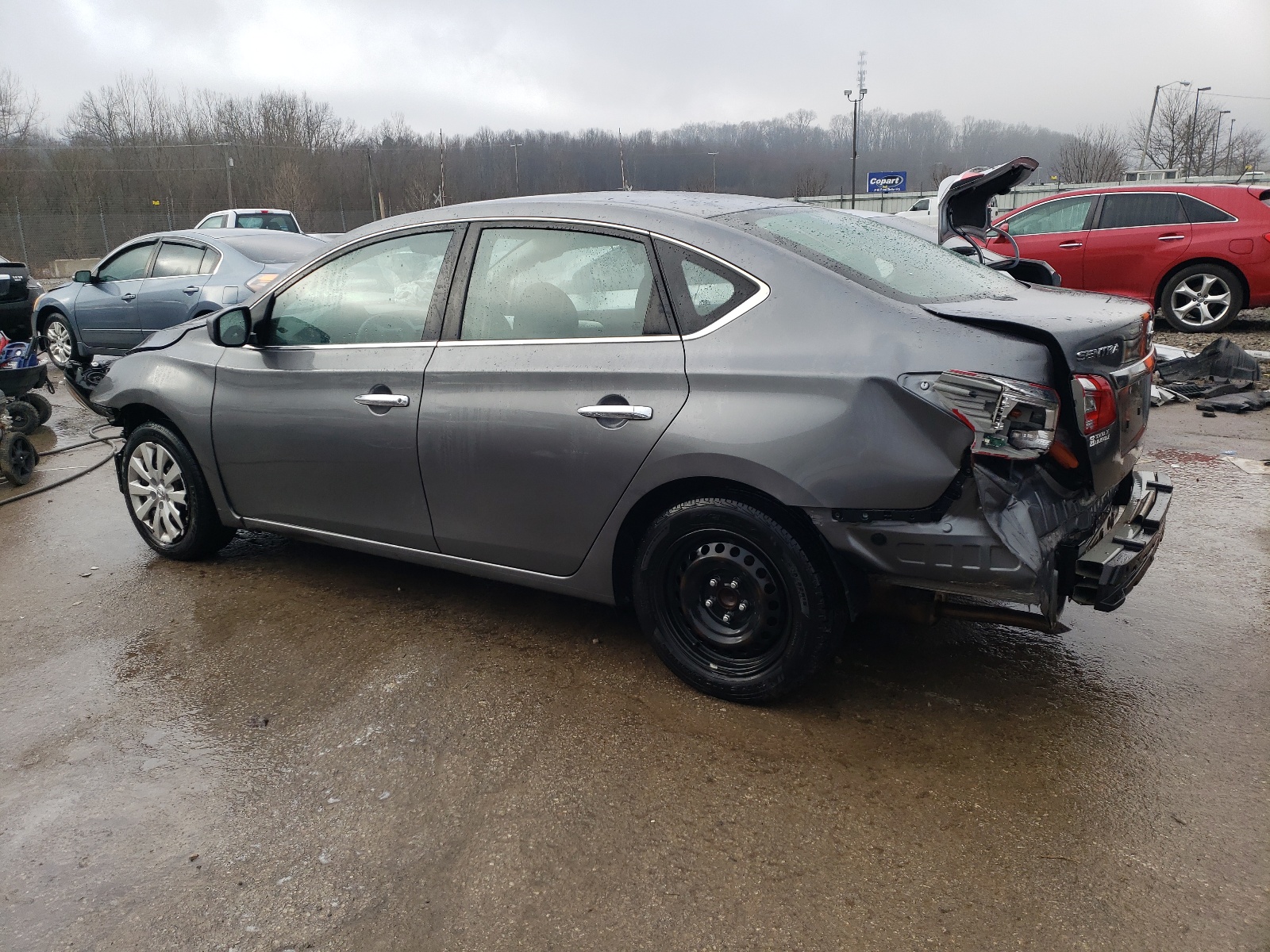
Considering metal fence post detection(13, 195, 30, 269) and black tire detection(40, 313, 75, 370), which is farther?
metal fence post detection(13, 195, 30, 269)

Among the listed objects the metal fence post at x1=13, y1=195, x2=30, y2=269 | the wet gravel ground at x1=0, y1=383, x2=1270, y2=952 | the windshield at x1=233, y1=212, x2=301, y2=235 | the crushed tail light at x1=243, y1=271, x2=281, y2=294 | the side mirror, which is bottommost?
the wet gravel ground at x1=0, y1=383, x2=1270, y2=952

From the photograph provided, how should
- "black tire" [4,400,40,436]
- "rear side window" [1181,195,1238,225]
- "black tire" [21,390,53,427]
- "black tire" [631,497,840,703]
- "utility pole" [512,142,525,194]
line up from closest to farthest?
"black tire" [631,497,840,703], "black tire" [4,400,40,436], "black tire" [21,390,53,427], "rear side window" [1181,195,1238,225], "utility pole" [512,142,525,194]

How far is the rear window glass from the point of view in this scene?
9750 millimetres

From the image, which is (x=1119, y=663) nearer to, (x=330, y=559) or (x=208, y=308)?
(x=330, y=559)

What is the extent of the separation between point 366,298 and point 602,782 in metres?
2.27

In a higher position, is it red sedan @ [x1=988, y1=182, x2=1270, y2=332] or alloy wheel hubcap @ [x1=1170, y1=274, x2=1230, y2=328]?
red sedan @ [x1=988, y1=182, x2=1270, y2=332]

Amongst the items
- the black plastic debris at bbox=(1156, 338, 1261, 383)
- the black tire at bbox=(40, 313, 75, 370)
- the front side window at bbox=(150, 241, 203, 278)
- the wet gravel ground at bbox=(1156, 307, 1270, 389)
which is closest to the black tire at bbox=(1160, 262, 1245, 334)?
the wet gravel ground at bbox=(1156, 307, 1270, 389)

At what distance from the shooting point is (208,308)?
9.59 metres

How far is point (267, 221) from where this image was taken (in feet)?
66.4

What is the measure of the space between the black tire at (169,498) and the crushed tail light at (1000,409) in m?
3.54

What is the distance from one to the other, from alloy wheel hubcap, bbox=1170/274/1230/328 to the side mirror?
32.9ft

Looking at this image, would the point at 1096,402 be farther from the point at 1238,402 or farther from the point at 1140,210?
A: the point at 1140,210

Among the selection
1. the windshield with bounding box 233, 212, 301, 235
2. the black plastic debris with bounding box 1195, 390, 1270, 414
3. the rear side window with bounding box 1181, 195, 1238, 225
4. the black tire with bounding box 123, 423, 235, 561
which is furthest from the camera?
the windshield with bounding box 233, 212, 301, 235

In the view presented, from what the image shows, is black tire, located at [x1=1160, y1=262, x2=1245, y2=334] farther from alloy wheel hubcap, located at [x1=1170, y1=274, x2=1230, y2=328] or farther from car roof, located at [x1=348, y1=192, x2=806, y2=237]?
car roof, located at [x1=348, y1=192, x2=806, y2=237]
